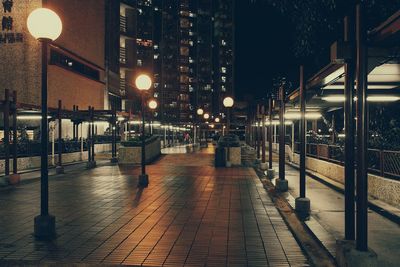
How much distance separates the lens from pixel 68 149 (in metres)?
25.0

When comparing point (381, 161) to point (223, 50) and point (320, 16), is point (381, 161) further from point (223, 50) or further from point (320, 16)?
point (223, 50)

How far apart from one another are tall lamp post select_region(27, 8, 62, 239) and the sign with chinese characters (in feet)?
81.8

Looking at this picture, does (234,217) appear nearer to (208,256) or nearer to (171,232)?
(171,232)

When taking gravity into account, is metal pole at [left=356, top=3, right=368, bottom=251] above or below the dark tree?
below

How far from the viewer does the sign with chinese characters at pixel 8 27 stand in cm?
2981

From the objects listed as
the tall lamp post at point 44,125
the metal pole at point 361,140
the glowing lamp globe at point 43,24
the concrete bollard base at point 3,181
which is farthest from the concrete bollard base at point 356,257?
the concrete bollard base at point 3,181

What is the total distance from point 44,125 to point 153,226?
269cm

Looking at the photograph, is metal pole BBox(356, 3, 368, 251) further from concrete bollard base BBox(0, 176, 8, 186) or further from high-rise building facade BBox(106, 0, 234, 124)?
high-rise building facade BBox(106, 0, 234, 124)

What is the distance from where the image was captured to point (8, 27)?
98.6ft

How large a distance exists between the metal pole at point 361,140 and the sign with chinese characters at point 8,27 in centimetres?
2935

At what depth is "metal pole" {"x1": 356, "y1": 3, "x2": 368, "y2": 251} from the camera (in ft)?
16.9

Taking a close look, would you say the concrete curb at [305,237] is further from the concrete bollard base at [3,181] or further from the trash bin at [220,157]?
the trash bin at [220,157]

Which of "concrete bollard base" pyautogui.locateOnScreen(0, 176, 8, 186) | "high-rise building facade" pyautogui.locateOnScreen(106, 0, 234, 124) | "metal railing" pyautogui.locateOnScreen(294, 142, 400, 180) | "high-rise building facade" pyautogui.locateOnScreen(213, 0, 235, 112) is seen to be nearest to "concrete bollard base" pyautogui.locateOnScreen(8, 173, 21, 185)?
"concrete bollard base" pyautogui.locateOnScreen(0, 176, 8, 186)

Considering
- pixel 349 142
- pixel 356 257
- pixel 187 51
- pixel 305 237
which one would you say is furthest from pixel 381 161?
pixel 187 51
